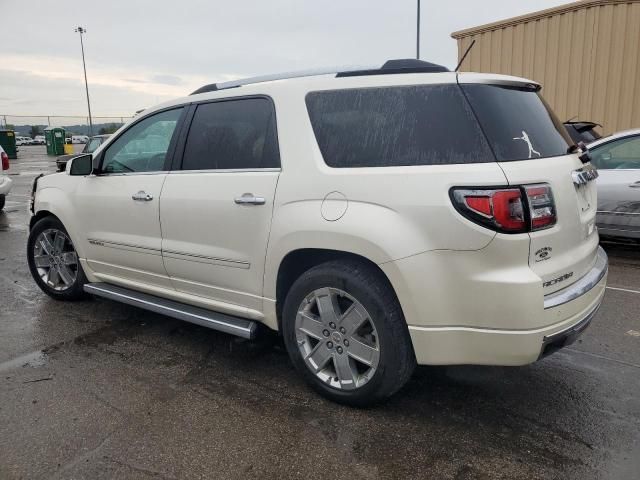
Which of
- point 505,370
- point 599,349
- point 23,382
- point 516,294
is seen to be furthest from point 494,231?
point 23,382

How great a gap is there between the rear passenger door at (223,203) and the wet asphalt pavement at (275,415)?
568 millimetres

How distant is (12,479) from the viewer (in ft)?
8.22

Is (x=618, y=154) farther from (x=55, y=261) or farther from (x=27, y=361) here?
(x=27, y=361)

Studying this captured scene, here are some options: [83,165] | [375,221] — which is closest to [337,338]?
[375,221]

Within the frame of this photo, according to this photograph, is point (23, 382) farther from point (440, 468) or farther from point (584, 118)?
point (584, 118)

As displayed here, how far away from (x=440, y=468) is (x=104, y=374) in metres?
2.22

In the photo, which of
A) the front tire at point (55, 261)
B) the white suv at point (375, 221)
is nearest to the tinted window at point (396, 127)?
the white suv at point (375, 221)

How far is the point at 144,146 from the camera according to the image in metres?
4.18

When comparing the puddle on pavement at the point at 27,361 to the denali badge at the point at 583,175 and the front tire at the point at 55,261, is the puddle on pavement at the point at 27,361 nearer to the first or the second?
the front tire at the point at 55,261

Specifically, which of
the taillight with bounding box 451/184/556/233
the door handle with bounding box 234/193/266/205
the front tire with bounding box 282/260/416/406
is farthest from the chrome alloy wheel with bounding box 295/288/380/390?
the taillight with bounding box 451/184/556/233

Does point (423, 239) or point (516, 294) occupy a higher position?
point (423, 239)

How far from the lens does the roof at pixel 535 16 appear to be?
1011 cm

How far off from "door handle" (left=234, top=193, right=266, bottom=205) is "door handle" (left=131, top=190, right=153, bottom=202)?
2.88 ft

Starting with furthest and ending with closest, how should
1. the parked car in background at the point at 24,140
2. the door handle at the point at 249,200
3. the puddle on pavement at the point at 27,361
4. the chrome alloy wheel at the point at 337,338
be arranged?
the parked car in background at the point at 24,140
the puddle on pavement at the point at 27,361
the door handle at the point at 249,200
the chrome alloy wheel at the point at 337,338
